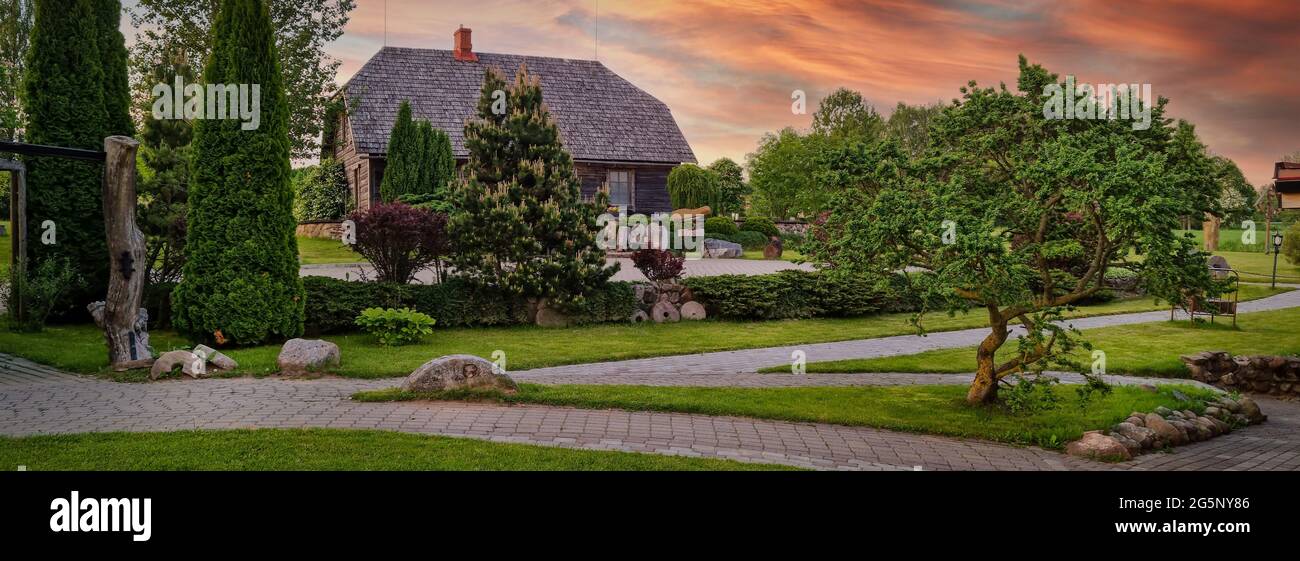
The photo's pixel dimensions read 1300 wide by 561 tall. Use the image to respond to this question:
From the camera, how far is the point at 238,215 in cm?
1409

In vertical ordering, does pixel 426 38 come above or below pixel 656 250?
above

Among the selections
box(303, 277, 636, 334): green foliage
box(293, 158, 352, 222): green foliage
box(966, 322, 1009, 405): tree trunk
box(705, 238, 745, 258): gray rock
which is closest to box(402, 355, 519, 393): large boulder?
box(966, 322, 1009, 405): tree trunk

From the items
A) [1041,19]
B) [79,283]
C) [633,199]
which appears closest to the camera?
[1041,19]

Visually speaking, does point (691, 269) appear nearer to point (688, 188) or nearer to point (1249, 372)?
point (688, 188)

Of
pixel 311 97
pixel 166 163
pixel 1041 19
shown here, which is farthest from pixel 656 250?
pixel 311 97

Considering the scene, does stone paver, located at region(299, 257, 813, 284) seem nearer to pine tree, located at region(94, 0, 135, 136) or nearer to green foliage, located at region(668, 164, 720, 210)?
pine tree, located at region(94, 0, 135, 136)

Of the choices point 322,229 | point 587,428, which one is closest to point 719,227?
point 322,229

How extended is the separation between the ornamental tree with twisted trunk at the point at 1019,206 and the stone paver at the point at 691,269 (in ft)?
30.4

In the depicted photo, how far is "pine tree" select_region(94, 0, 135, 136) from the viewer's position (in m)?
16.3

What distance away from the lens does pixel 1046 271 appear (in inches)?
378

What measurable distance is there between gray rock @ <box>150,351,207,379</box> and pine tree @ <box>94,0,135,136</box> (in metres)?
6.84

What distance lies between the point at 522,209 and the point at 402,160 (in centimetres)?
1452

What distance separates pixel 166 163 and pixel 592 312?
8.63 m

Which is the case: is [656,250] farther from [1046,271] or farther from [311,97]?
[311,97]
